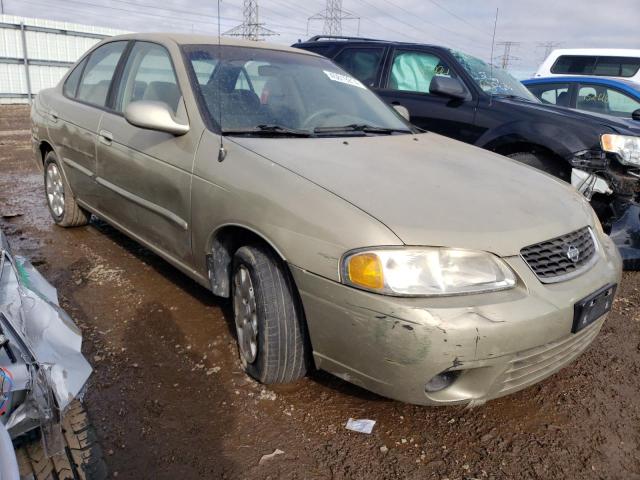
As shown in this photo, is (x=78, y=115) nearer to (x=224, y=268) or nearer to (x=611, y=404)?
(x=224, y=268)

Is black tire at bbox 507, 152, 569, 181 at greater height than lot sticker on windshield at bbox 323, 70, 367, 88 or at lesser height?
lesser

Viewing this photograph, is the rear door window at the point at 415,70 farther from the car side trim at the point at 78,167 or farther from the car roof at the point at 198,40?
the car side trim at the point at 78,167

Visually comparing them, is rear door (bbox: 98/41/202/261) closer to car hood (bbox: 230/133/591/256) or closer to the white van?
car hood (bbox: 230/133/591/256)

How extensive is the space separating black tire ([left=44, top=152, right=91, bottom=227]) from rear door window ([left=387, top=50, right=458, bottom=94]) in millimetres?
3274

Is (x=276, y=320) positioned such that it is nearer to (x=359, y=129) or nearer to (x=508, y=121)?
(x=359, y=129)

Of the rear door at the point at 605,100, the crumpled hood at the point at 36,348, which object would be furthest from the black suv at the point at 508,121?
the crumpled hood at the point at 36,348

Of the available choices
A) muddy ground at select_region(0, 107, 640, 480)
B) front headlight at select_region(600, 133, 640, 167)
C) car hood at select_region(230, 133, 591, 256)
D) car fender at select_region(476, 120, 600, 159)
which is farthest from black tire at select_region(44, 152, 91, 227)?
front headlight at select_region(600, 133, 640, 167)

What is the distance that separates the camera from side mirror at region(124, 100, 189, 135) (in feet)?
9.02

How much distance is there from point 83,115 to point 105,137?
53 centimetres

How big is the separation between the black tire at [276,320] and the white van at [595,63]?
28.8ft

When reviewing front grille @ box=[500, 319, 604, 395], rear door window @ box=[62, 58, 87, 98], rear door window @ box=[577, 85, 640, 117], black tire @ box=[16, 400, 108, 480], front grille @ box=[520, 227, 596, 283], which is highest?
rear door window @ box=[62, 58, 87, 98]

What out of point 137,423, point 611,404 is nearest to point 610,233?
point 611,404

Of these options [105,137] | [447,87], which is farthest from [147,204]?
[447,87]

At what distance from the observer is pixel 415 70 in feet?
18.0
